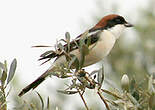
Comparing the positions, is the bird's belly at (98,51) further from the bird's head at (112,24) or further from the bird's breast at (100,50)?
the bird's head at (112,24)

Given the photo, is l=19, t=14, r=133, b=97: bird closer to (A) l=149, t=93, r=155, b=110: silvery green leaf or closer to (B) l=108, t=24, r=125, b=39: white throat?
(B) l=108, t=24, r=125, b=39: white throat

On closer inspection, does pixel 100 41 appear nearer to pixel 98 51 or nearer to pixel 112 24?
Result: pixel 98 51

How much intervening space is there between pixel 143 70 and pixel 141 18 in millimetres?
1015

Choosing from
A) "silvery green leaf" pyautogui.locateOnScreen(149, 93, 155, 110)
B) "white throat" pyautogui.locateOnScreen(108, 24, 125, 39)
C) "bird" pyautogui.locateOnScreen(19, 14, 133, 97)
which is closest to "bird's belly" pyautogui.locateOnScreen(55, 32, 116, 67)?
"bird" pyautogui.locateOnScreen(19, 14, 133, 97)

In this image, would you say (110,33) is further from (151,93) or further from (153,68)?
(151,93)

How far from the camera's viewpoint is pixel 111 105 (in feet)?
5.94

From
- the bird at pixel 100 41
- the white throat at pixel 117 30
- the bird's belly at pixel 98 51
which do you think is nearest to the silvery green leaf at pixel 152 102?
the bird at pixel 100 41

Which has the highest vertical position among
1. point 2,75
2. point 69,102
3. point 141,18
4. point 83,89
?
point 2,75

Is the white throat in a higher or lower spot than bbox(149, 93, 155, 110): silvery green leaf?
lower

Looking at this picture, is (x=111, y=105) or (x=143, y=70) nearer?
(x=111, y=105)

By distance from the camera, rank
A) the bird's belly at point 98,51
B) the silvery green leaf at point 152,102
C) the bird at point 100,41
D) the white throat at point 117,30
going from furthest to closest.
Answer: the white throat at point 117,30 → the bird's belly at point 98,51 → the bird at point 100,41 → the silvery green leaf at point 152,102

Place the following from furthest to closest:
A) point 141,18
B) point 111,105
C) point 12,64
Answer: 1. point 141,18
2. point 12,64
3. point 111,105

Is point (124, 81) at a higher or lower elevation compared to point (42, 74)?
higher

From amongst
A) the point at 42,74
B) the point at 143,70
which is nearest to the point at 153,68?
the point at 143,70
